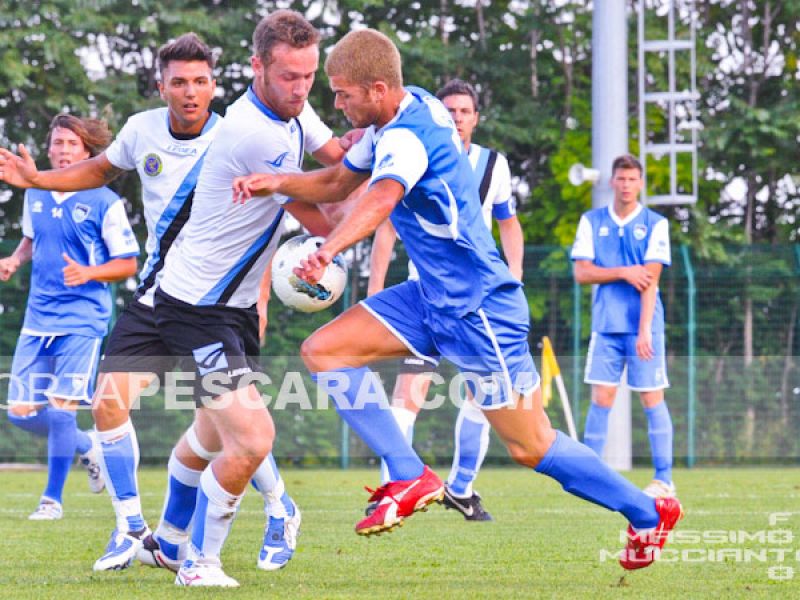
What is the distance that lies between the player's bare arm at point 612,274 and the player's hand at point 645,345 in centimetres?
32

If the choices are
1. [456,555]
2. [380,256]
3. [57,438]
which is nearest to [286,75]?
[456,555]

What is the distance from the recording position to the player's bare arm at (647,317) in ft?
30.5

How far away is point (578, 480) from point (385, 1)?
14.2 meters

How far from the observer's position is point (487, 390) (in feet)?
16.6

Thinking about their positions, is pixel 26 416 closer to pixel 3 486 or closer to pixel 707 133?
pixel 3 486

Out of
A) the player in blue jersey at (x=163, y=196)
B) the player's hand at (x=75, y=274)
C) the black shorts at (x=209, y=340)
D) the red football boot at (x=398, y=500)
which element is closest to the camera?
the red football boot at (x=398, y=500)

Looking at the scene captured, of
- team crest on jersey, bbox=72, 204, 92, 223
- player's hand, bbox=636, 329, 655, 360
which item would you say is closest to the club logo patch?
team crest on jersey, bbox=72, 204, 92, 223

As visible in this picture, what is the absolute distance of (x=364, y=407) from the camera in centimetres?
513

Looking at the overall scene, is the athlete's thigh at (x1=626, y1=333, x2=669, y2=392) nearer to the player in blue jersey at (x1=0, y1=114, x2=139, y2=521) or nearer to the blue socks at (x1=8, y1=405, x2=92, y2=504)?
the player in blue jersey at (x1=0, y1=114, x2=139, y2=521)

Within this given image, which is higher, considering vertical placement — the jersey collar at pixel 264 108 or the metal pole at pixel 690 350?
the jersey collar at pixel 264 108

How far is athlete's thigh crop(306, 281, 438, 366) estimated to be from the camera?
518cm

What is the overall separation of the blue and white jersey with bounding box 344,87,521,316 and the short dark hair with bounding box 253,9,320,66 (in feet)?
1.33

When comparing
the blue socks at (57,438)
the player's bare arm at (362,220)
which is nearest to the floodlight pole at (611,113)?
the blue socks at (57,438)

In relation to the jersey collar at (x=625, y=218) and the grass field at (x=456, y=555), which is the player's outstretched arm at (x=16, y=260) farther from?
the jersey collar at (x=625, y=218)
